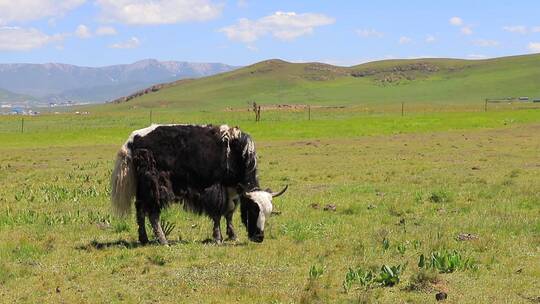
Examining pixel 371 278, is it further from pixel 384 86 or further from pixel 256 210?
pixel 384 86

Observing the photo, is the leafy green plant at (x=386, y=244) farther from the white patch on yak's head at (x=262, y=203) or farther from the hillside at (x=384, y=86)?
the hillside at (x=384, y=86)

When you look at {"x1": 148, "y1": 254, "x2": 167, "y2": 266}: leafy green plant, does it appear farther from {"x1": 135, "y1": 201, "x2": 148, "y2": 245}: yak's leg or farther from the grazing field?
{"x1": 135, "y1": 201, "x2": 148, "y2": 245}: yak's leg

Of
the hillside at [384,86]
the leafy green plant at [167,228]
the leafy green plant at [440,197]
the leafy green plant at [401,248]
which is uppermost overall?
the hillside at [384,86]

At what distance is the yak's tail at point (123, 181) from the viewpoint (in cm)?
1255

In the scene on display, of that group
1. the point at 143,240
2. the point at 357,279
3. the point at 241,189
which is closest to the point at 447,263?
the point at 357,279

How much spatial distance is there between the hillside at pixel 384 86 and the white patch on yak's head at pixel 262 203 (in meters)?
115

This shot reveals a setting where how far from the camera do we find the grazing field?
354 inches

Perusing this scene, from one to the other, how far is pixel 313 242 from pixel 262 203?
1.20 metres

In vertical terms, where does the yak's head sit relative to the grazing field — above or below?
above

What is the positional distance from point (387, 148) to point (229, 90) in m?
148

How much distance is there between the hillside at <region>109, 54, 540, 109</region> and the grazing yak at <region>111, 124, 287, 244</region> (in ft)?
377

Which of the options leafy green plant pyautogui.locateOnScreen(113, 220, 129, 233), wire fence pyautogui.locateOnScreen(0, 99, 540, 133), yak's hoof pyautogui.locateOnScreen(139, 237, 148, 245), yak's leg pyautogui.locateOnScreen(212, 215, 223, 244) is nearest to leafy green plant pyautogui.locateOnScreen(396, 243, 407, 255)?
yak's leg pyautogui.locateOnScreen(212, 215, 223, 244)

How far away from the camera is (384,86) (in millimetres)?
167250

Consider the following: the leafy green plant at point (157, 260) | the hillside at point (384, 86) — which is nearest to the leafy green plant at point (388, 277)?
the leafy green plant at point (157, 260)
